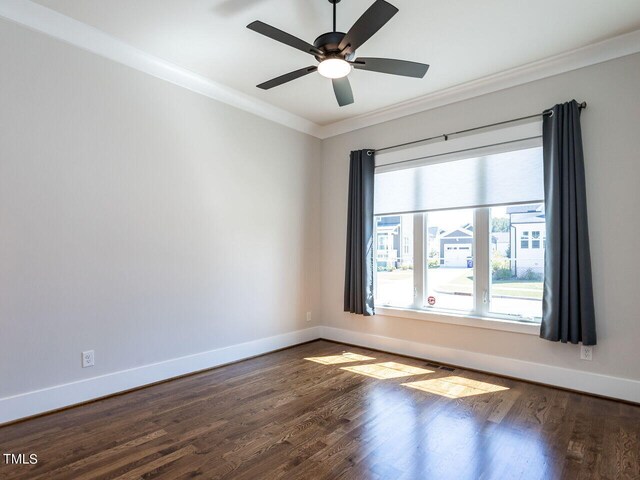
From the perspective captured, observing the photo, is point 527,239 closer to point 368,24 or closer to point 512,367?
point 512,367

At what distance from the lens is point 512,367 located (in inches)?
131

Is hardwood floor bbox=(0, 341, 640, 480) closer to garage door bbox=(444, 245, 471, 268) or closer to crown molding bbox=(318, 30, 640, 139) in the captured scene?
garage door bbox=(444, 245, 471, 268)

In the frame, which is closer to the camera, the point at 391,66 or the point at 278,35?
the point at 278,35

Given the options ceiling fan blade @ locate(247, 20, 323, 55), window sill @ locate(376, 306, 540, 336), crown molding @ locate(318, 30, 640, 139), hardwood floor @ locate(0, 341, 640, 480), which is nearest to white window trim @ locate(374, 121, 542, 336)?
window sill @ locate(376, 306, 540, 336)

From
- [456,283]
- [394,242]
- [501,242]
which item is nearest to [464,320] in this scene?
[456,283]

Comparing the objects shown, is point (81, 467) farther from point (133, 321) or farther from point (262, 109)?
point (262, 109)

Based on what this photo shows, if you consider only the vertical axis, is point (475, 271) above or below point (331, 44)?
below

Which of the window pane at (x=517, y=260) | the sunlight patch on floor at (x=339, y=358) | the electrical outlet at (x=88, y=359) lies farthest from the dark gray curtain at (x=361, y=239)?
the electrical outlet at (x=88, y=359)

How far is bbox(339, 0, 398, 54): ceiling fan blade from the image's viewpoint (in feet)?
6.05

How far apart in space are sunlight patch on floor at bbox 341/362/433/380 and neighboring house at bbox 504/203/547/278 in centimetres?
132

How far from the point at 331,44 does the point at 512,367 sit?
10.1 feet

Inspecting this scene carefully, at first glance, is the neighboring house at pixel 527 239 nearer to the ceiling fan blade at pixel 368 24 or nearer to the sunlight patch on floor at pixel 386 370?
the sunlight patch on floor at pixel 386 370

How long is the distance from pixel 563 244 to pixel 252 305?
3004 mm

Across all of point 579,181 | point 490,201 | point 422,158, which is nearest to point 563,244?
point 579,181
